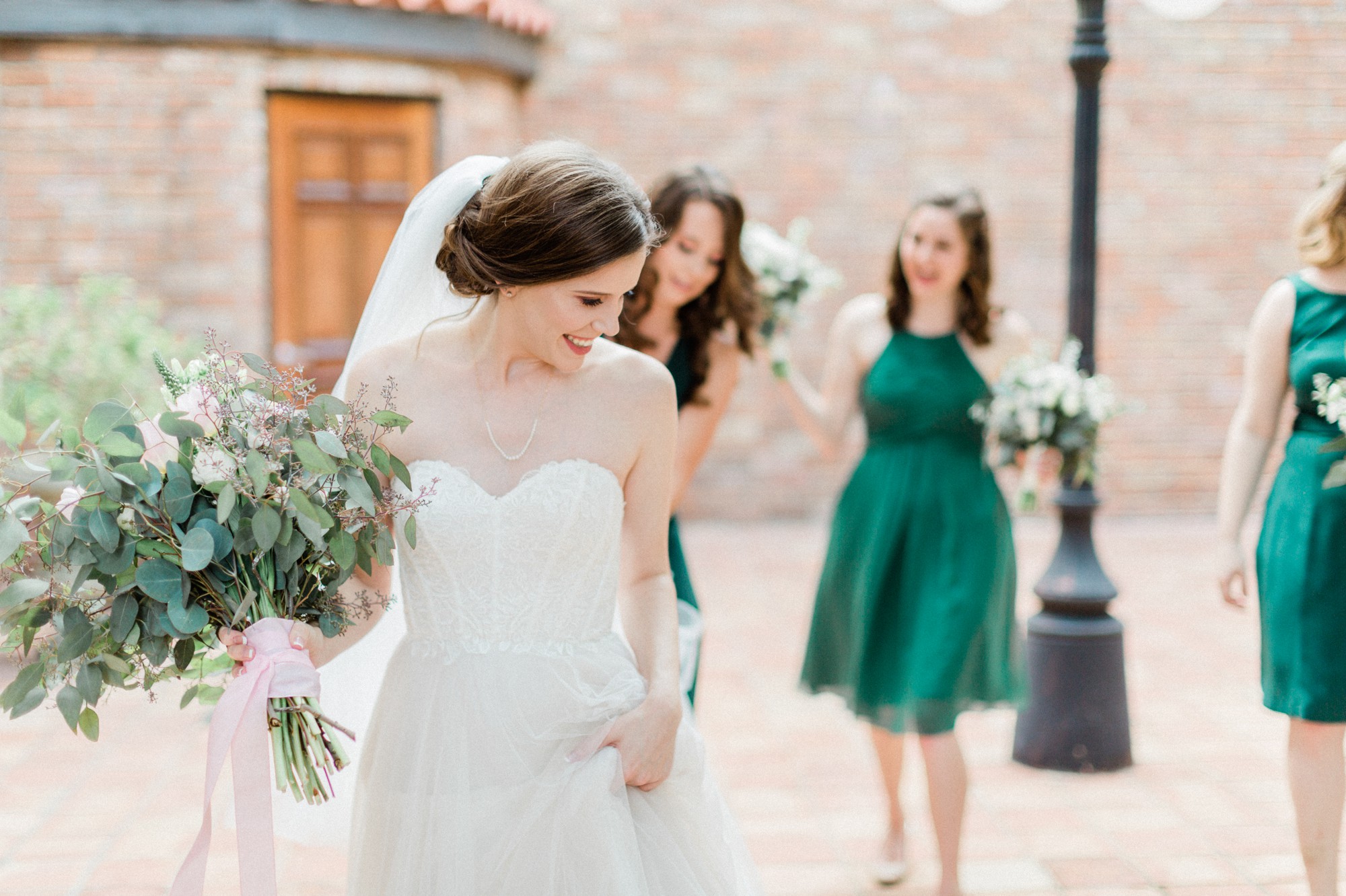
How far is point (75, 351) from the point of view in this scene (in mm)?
5914

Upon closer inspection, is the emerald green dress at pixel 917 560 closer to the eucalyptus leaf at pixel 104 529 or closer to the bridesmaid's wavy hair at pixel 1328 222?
the bridesmaid's wavy hair at pixel 1328 222

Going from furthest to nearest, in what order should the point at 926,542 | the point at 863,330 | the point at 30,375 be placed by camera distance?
the point at 30,375 → the point at 863,330 → the point at 926,542

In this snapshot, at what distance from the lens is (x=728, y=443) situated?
9.45 metres

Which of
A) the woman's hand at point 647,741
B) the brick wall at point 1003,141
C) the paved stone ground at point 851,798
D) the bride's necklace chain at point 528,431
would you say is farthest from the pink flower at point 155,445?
the brick wall at point 1003,141

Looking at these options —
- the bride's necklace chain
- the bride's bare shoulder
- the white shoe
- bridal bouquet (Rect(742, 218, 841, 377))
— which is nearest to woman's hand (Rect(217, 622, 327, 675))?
the bride's necklace chain

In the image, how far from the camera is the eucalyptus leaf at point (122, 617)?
182 cm

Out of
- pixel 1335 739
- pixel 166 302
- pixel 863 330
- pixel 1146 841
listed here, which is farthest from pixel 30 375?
pixel 1335 739

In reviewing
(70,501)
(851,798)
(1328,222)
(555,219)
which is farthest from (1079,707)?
(70,501)

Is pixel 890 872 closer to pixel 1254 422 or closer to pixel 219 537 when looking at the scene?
pixel 1254 422

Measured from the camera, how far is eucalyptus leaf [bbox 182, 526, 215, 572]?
177 cm

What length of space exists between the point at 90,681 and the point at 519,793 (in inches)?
27.2

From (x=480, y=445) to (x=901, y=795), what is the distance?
287 cm

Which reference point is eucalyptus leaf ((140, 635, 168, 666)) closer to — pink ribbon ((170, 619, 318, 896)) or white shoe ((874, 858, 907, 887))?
pink ribbon ((170, 619, 318, 896))

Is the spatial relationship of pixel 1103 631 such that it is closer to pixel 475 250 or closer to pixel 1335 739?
pixel 1335 739
